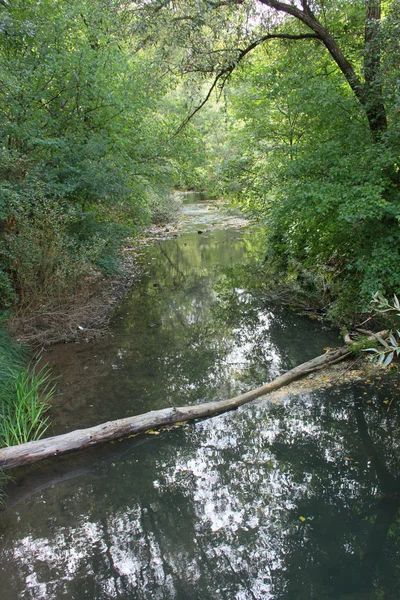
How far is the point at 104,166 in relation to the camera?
29.6ft

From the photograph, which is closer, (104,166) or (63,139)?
(63,139)

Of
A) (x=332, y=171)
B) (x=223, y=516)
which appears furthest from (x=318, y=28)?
(x=223, y=516)

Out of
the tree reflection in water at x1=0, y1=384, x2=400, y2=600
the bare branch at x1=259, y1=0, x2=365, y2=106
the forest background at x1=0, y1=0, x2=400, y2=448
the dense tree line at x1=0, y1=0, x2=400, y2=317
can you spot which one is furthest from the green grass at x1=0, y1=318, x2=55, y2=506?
the bare branch at x1=259, y1=0, x2=365, y2=106

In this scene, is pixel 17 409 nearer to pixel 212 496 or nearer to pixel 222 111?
pixel 212 496

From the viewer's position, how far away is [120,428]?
4.64 m

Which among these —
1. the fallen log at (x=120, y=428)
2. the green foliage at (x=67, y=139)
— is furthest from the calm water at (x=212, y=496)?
the green foliage at (x=67, y=139)

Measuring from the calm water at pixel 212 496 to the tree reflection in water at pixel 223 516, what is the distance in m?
0.01

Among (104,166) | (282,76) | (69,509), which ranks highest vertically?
(282,76)

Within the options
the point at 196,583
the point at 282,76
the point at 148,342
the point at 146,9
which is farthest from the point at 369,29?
the point at 196,583

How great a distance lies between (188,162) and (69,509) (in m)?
9.99

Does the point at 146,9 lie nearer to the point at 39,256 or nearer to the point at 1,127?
the point at 1,127

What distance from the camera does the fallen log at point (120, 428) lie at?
13.7ft

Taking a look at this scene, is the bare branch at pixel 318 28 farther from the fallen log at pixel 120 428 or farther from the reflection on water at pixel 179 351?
→ the fallen log at pixel 120 428

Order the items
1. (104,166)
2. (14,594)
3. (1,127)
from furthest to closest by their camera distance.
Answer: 1. (104,166)
2. (1,127)
3. (14,594)
